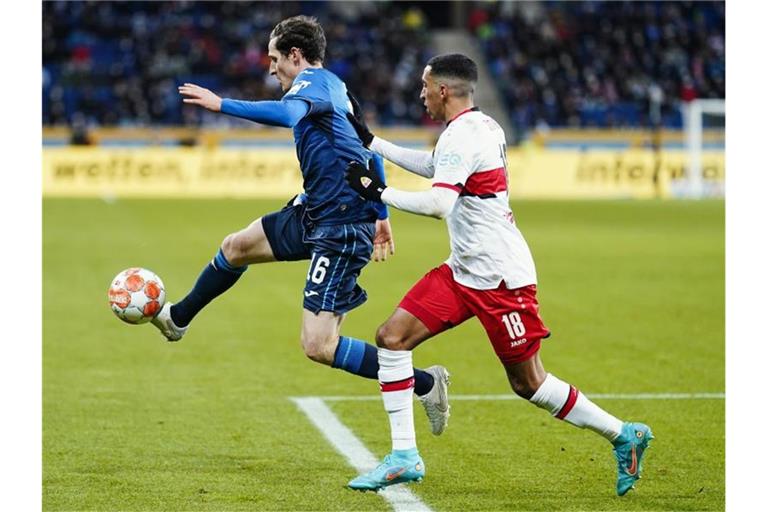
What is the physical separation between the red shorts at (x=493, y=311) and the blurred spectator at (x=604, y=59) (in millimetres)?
33244

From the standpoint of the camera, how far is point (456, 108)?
243 inches

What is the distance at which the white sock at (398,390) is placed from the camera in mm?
6281

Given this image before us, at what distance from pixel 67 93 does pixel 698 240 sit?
23.0 meters

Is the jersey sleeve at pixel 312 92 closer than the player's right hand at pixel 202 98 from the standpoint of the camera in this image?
No

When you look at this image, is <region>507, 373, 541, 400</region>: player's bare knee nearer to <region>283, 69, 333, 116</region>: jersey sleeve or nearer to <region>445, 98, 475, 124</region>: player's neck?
<region>445, 98, 475, 124</region>: player's neck

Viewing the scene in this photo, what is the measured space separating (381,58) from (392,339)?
37.2 metres

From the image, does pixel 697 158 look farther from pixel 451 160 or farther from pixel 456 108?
pixel 451 160

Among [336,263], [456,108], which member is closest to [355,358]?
[336,263]

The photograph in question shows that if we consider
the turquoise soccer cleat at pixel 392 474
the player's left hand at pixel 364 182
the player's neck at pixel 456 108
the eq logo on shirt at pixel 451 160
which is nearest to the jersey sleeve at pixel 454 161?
the eq logo on shirt at pixel 451 160

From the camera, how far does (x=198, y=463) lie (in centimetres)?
686

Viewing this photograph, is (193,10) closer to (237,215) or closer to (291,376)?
(237,215)

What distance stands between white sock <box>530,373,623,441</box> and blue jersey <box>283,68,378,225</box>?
145cm

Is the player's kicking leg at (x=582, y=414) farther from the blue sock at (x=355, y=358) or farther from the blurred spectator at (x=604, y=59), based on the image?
the blurred spectator at (x=604, y=59)
